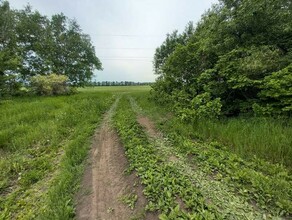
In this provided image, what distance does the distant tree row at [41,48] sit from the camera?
645 inches

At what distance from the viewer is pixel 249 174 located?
3184 mm

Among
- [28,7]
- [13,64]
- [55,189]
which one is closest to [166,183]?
[55,189]

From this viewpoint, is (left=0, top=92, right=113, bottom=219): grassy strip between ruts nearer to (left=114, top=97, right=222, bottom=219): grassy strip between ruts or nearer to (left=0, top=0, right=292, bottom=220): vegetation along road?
(left=0, top=0, right=292, bottom=220): vegetation along road

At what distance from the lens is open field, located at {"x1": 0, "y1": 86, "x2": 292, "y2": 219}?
2598 mm

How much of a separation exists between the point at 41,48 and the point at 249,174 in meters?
25.9

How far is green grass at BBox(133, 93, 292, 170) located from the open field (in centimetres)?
2

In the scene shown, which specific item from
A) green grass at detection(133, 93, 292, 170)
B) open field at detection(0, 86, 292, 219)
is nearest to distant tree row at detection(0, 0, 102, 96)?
open field at detection(0, 86, 292, 219)

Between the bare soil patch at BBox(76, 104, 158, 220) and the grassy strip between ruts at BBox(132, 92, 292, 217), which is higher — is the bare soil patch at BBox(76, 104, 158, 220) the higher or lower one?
the lower one

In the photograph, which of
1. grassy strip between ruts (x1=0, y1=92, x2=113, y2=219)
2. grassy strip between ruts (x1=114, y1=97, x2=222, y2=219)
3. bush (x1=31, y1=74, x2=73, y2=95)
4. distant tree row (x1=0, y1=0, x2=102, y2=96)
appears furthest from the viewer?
bush (x1=31, y1=74, x2=73, y2=95)

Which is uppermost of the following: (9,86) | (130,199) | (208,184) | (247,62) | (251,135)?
(247,62)

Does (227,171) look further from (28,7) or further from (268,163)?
(28,7)

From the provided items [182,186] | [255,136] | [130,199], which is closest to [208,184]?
[182,186]

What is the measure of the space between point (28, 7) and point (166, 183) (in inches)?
1130

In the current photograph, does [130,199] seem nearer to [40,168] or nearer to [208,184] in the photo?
[208,184]
